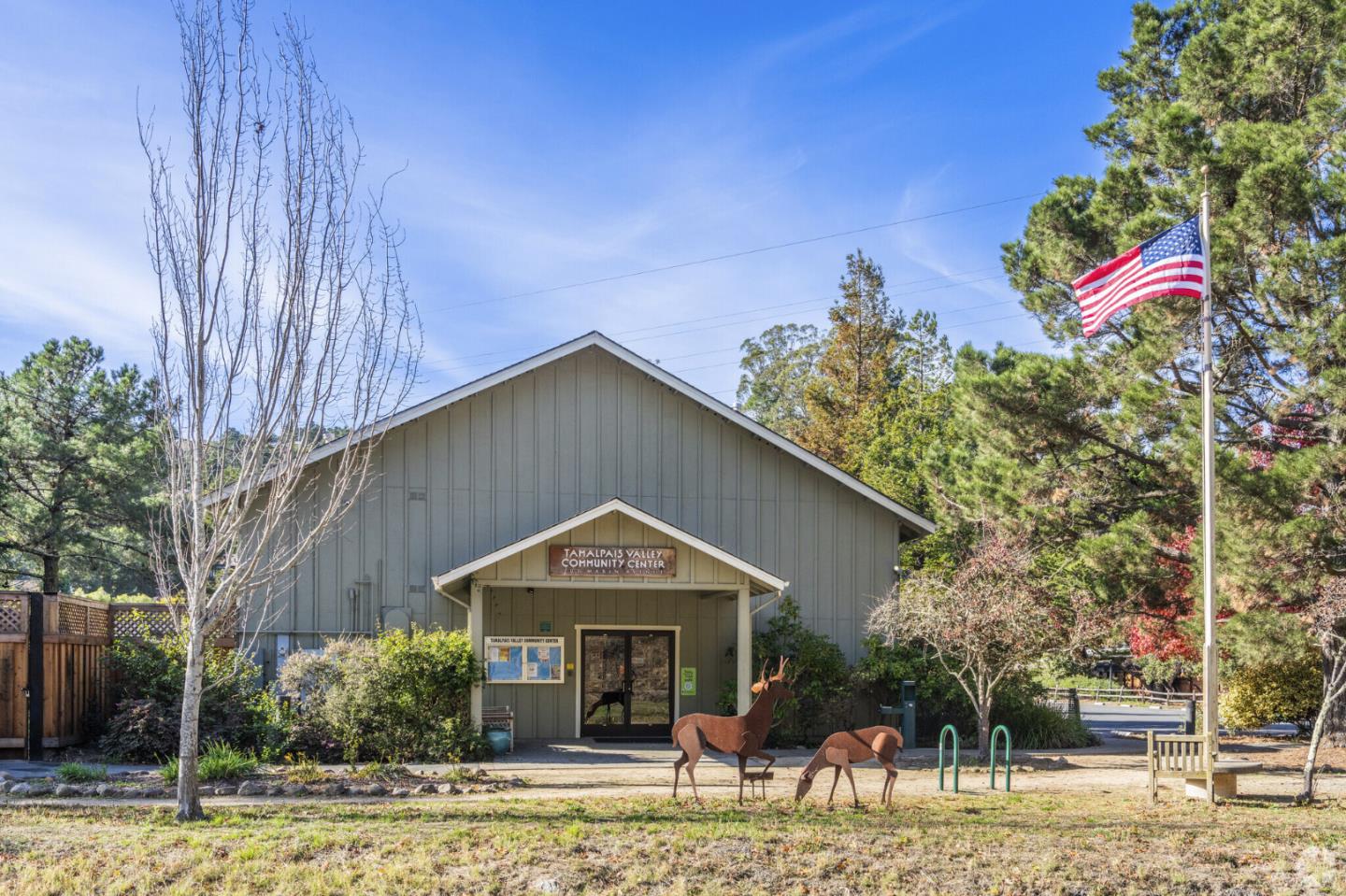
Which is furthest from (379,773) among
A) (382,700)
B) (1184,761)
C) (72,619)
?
(1184,761)

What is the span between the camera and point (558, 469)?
21469 mm

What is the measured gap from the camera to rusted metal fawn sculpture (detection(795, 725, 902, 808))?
40.0ft

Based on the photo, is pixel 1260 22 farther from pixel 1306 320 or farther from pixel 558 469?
pixel 558 469

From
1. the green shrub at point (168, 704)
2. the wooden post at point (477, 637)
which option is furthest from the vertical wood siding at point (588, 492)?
the green shrub at point (168, 704)

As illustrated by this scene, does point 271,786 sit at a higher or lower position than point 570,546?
lower

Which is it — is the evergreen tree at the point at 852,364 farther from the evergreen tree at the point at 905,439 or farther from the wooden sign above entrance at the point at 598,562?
the wooden sign above entrance at the point at 598,562

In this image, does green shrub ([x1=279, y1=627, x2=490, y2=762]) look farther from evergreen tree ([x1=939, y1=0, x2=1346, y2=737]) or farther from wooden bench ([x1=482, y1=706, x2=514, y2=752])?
evergreen tree ([x1=939, y1=0, x2=1346, y2=737])

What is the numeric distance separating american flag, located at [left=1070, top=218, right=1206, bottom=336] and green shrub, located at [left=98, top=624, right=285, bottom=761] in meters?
12.9

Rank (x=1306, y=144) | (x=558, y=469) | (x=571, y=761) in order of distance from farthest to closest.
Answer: (x=558, y=469) → (x=1306, y=144) → (x=571, y=761)

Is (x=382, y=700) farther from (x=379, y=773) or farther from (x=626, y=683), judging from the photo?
(x=626, y=683)

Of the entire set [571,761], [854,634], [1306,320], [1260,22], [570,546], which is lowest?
[571,761]

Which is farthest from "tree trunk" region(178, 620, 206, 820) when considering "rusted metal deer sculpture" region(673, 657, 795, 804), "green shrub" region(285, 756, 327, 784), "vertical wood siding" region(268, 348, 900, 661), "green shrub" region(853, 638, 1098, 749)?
"green shrub" region(853, 638, 1098, 749)

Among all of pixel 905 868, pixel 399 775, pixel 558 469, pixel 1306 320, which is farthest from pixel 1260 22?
pixel 399 775

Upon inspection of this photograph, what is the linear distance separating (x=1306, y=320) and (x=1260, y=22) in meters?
5.53
